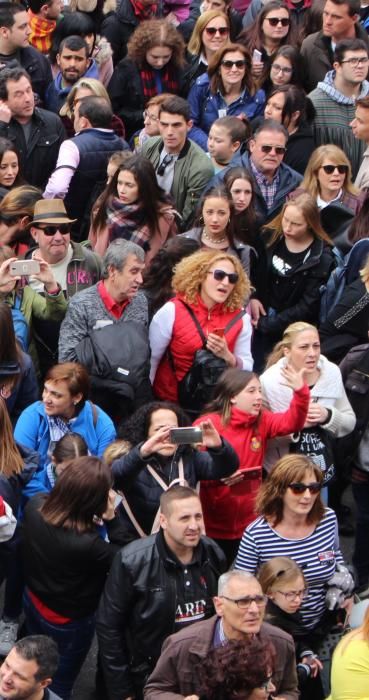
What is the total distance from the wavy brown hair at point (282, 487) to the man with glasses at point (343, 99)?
3.83m

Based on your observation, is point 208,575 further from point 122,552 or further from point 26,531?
point 26,531

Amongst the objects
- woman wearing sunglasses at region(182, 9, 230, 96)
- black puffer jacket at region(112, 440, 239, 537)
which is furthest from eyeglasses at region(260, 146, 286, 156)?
black puffer jacket at region(112, 440, 239, 537)

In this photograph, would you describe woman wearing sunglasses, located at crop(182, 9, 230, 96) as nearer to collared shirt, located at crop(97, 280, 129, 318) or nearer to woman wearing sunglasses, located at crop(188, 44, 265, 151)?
woman wearing sunglasses, located at crop(188, 44, 265, 151)

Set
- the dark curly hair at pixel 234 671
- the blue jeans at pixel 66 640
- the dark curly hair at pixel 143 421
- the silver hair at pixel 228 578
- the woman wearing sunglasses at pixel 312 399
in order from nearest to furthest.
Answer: the dark curly hair at pixel 234 671 → the silver hair at pixel 228 578 → the blue jeans at pixel 66 640 → the dark curly hair at pixel 143 421 → the woman wearing sunglasses at pixel 312 399

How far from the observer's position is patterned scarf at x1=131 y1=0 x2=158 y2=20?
1163 cm

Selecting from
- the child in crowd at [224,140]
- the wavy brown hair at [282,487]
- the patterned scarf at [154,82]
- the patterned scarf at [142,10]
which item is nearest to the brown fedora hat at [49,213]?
the child in crowd at [224,140]

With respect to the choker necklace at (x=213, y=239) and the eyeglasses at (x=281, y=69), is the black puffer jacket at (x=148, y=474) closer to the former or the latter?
the choker necklace at (x=213, y=239)

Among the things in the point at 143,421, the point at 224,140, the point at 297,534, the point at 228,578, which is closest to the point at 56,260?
the point at 143,421

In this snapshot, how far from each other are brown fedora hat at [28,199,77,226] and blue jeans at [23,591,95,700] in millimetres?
2348

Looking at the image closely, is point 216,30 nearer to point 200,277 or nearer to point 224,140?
point 224,140

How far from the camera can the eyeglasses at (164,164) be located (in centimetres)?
929

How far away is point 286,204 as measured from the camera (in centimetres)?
864

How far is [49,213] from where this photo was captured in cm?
810

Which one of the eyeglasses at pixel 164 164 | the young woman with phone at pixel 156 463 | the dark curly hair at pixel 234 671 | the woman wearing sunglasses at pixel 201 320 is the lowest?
the dark curly hair at pixel 234 671
